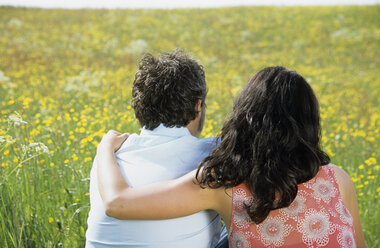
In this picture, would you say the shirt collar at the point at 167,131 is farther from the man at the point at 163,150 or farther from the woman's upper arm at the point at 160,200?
the woman's upper arm at the point at 160,200

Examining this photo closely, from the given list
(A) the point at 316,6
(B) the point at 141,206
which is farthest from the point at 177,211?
(A) the point at 316,6

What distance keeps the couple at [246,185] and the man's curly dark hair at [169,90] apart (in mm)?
115

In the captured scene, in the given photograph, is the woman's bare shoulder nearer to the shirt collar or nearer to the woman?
the woman

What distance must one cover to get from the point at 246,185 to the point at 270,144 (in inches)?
6.6

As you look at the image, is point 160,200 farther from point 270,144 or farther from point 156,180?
point 270,144

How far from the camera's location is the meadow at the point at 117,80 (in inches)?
102

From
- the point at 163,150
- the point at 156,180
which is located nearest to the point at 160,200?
the point at 156,180

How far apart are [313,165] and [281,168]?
0.12 meters

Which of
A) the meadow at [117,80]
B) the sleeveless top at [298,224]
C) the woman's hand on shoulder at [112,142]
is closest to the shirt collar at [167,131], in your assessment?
the woman's hand on shoulder at [112,142]

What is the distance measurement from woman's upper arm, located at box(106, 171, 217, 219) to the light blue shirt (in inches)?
3.5

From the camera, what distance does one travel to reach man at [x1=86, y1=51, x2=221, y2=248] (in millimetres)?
1635

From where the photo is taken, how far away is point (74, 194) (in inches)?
109

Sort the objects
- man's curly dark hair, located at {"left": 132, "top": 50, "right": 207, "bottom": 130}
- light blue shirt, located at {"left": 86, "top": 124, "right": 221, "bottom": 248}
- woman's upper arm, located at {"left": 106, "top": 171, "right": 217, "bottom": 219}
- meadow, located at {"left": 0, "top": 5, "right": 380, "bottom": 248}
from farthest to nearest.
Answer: meadow, located at {"left": 0, "top": 5, "right": 380, "bottom": 248}
man's curly dark hair, located at {"left": 132, "top": 50, "right": 207, "bottom": 130}
light blue shirt, located at {"left": 86, "top": 124, "right": 221, "bottom": 248}
woman's upper arm, located at {"left": 106, "top": 171, "right": 217, "bottom": 219}

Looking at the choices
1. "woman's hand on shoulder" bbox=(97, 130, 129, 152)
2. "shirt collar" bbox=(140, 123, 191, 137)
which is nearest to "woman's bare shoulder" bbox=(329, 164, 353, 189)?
"shirt collar" bbox=(140, 123, 191, 137)
